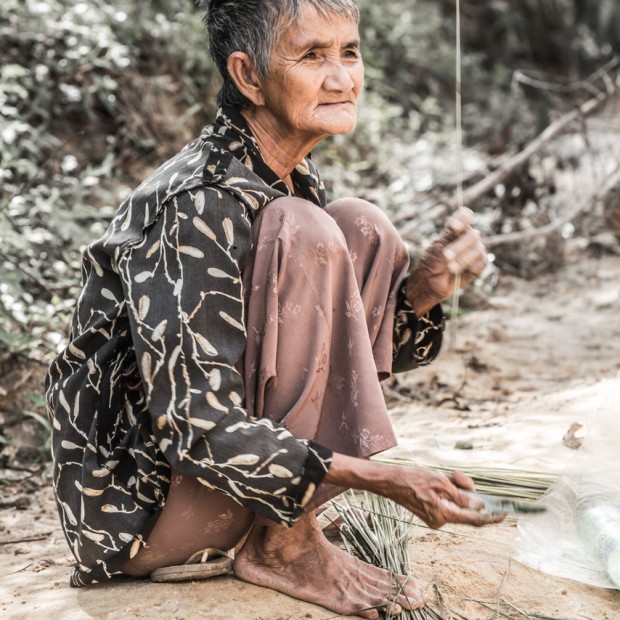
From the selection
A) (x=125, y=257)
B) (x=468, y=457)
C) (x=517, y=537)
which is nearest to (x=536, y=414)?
(x=468, y=457)

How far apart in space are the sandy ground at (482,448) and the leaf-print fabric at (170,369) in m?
0.17

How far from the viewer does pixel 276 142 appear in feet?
6.10

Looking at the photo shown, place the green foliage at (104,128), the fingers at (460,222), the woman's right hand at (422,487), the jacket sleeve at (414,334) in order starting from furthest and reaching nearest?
the green foliage at (104,128) < the jacket sleeve at (414,334) < the fingers at (460,222) < the woman's right hand at (422,487)

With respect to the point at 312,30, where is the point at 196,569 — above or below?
below

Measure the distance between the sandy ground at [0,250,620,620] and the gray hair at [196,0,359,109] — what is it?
1046 millimetres

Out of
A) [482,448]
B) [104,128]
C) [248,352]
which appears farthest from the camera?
[104,128]

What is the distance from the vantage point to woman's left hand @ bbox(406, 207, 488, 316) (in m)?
1.87

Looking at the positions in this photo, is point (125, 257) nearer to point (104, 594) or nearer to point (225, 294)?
point (225, 294)

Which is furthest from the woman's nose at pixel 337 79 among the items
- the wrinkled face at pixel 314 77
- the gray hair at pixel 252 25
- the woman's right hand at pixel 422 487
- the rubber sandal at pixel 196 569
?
the rubber sandal at pixel 196 569

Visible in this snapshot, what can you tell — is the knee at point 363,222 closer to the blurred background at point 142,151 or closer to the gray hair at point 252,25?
the gray hair at point 252,25

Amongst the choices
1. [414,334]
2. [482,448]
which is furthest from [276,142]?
[482,448]

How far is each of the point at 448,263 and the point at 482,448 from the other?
1034mm

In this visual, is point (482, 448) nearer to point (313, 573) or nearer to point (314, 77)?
point (313, 573)

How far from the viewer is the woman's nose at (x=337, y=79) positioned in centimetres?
180
